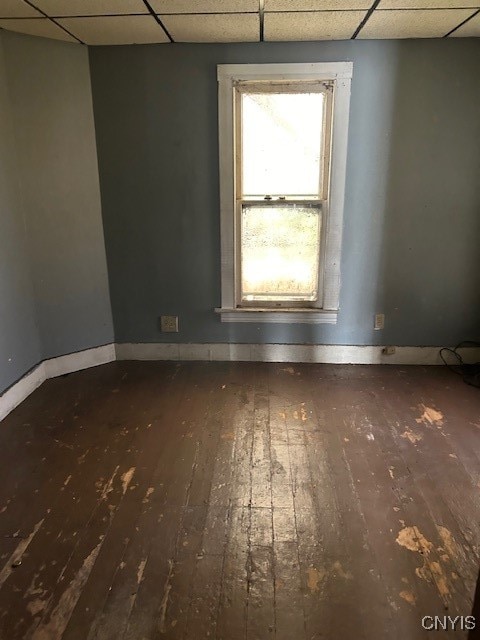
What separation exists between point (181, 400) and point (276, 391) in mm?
660

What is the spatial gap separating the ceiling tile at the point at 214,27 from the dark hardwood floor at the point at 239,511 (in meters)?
2.30

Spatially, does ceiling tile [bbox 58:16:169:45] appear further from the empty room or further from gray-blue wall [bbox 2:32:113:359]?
gray-blue wall [bbox 2:32:113:359]

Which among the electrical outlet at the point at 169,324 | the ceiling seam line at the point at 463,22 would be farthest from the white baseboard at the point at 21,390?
the ceiling seam line at the point at 463,22

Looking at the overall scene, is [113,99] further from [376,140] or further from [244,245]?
[376,140]

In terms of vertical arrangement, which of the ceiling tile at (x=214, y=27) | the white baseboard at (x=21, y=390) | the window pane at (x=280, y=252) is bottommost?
the white baseboard at (x=21, y=390)

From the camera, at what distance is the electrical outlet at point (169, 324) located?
3.50 meters

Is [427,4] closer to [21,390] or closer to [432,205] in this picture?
[432,205]

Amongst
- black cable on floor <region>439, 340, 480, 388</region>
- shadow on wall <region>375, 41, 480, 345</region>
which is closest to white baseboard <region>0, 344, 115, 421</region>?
shadow on wall <region>375, 41, 480, 345</region>

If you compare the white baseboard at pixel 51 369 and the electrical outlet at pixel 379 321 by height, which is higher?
the electrical outlet at pixel 379 321

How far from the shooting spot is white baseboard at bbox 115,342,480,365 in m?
3.46

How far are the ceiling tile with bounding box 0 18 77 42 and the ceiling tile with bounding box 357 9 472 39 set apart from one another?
1886mm

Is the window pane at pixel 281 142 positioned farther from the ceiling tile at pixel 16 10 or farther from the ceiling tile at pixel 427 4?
the ceiling tile at pixel 16 10

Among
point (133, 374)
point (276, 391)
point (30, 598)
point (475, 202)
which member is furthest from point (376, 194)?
point (30, 598)

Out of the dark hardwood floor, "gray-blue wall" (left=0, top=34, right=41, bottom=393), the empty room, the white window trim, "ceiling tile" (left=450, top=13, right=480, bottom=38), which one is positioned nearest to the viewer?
the dark hardwood floor
